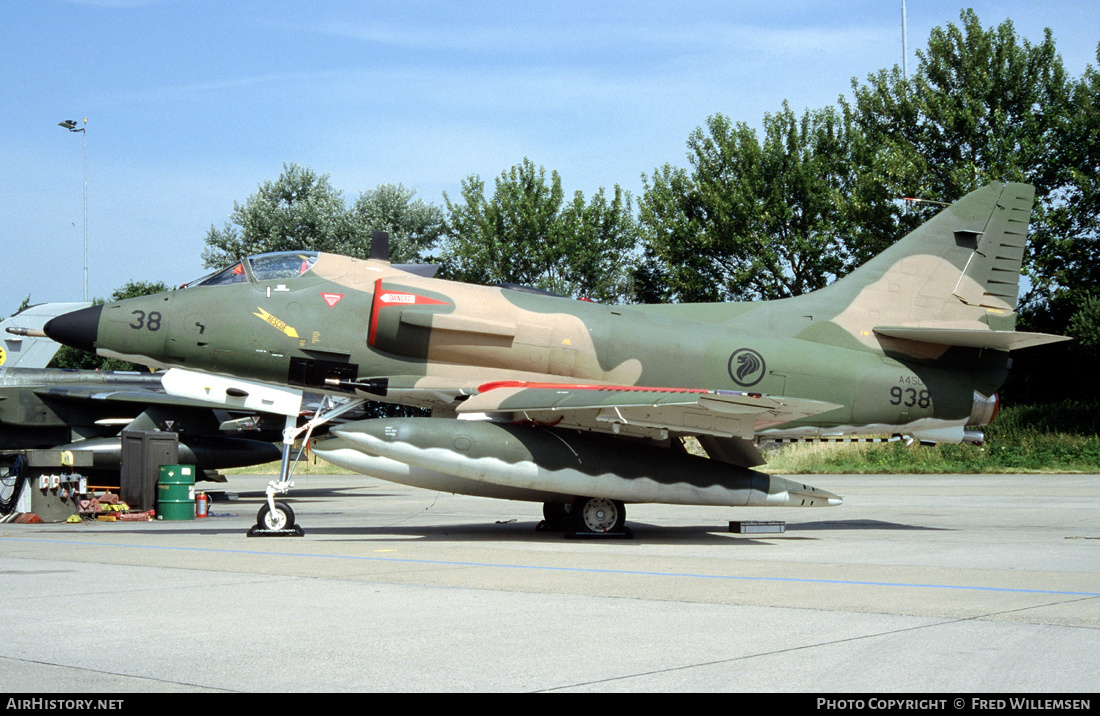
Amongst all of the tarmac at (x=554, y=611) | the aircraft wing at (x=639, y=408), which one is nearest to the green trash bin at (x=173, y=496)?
the tarmac at (x=554, y=611)

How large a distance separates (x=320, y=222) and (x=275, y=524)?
3815 centimetres

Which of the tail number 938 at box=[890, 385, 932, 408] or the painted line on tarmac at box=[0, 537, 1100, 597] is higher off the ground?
the tail number 938 at box=[890, 385, 932, 408]

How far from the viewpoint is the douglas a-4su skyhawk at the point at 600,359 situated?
11.8m

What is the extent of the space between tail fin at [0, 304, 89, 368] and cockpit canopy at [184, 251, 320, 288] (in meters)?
14.0

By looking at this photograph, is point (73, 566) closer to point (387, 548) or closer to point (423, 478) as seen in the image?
point (387, 548)

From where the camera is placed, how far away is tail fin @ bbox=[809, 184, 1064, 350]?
14391 millimetres

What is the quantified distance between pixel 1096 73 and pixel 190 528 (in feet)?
115

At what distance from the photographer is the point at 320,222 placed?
161 feet

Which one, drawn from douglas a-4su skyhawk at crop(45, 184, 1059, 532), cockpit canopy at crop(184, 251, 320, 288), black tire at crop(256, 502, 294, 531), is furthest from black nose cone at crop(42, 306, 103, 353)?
black tire at crop(256, 502, 294, 531)

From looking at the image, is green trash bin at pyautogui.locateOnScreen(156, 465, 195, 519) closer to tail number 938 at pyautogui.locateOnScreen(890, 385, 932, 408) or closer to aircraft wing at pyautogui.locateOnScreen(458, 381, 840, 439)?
aircraft wing at pyautogui.locateOnScreen(458, 381, 840, 439)

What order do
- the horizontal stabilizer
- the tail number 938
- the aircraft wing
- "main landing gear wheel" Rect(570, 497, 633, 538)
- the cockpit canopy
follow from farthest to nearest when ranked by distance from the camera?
1. the tail number 938
2. the horizontal stabilizer
3. the cockpit canopy
4. "main landing gear wheel" Rect(570, 497, 633, 538)
5. the aircraft wing

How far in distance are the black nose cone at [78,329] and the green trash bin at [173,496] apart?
5300 mm

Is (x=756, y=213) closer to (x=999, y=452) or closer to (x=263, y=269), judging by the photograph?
(x=999, y=452)

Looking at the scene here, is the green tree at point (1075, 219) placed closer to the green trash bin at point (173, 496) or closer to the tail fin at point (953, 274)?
the tail fin at point (953, 274)
